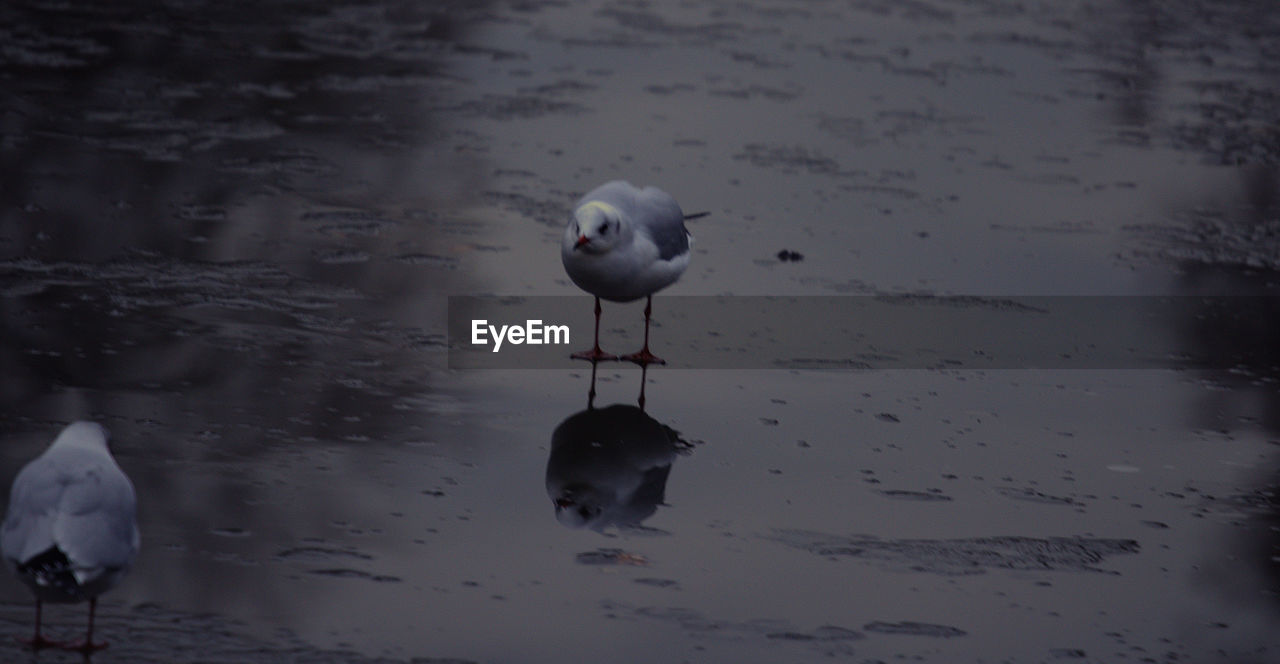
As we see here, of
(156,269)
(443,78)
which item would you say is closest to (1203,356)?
(156,269)

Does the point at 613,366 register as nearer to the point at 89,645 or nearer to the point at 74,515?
the point at 89,645

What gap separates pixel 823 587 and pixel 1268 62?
12.3m

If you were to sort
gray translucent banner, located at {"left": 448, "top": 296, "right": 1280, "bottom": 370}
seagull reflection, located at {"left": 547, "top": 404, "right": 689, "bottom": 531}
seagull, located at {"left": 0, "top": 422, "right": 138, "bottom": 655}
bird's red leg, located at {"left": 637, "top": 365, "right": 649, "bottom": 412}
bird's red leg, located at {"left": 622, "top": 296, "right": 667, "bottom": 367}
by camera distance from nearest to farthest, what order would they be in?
1. seagull, located at {"left": 0, "top": 422, "right": 138, "bottom": 655}
2. seagull reflection, located at {"left": 547, "top": 404, "right": 689, "bottom": 531}
3. bird's red leg, located at {"left": 637, "top": 365, "right": 649, "bottom": 412}
4. bird's red leg, located at {"left": 622, "top": 296, "right": 667, "bottom": 367}
5. gray translucent banner, located at {"left": 448, "top": 296, "right": 1280, "bottom": 370}

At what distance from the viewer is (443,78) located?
1439 centimetres

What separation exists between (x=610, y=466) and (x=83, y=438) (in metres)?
2.26

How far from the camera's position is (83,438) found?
550 cm

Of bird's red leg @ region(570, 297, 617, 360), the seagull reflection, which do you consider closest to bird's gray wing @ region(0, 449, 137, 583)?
the seagull reflection

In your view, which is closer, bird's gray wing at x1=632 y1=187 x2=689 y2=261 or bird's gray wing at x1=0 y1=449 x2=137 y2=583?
bird's gray wing at x1=0 y1=449 x2=137 y2=583

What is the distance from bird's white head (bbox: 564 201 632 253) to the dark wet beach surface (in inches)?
26.1

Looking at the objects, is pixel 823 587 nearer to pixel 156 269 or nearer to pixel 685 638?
pixel 685 638

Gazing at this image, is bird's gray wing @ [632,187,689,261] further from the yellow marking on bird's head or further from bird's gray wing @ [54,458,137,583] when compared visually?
bird's gray wing @ [54,458,137,583]

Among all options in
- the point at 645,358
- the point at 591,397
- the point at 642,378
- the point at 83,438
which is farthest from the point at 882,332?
the point at 83,438

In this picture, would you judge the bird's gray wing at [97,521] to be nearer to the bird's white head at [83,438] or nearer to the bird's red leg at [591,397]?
the bird's white head at [83,438]

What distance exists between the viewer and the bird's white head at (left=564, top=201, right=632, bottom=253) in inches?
Answer: 310
